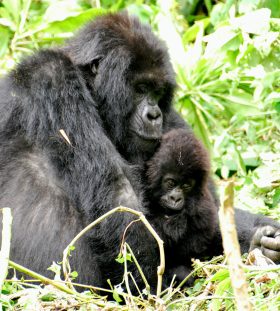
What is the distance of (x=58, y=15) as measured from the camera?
23.4 ft

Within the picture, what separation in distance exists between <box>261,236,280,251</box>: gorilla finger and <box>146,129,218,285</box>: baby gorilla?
311mm

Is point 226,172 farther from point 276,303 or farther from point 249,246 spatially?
point 276,303

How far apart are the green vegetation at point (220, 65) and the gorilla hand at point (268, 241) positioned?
252 mm

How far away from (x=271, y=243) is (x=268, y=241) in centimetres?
2

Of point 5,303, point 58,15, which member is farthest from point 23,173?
point 58,15

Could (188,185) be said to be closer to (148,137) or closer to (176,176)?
(176,176)

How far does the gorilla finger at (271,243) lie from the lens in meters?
4.38

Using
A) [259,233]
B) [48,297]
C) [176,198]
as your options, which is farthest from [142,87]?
[48,297]

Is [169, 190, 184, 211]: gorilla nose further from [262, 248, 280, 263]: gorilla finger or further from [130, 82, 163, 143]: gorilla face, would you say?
[262, 248, 280, 263]: gorilla finger

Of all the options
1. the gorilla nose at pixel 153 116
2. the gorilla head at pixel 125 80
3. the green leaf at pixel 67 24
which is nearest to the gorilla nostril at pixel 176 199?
the gorilla head at pixel 125 80

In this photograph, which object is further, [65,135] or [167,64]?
[167,64]

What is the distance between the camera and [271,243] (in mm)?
4398

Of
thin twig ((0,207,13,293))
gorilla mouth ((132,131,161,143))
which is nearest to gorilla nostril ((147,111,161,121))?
gorilla mouth ((132,131,161,143))

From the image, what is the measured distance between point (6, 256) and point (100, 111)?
4.86ft
